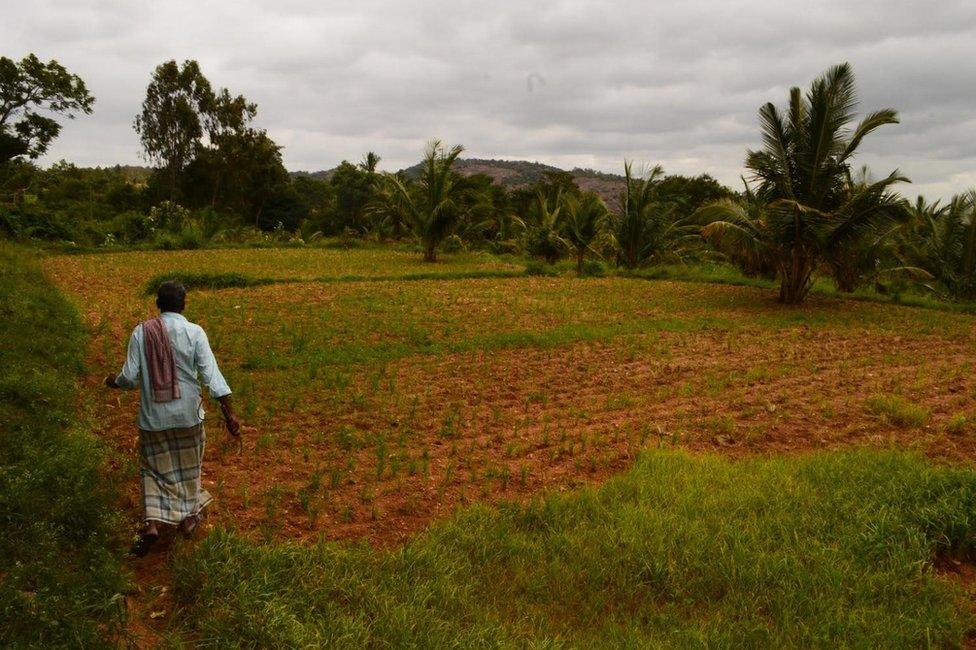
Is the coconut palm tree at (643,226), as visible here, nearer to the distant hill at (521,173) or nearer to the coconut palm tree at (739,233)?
the coconut palm tree at (739,233)

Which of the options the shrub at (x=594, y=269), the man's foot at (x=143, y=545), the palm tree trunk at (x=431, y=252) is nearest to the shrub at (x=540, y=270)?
the shrub at (x=594, y=269)

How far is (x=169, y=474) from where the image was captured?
3.55 metres

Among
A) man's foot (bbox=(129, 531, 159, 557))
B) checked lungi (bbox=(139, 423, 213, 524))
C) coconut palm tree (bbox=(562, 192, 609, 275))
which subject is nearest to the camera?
man's foot (bbox=(129, 531, 159, 557))

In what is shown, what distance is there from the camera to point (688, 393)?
6.54 metres

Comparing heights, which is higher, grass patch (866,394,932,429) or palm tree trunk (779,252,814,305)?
palm tree trunk (779,252,814,305)

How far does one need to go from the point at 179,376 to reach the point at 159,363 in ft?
0.45

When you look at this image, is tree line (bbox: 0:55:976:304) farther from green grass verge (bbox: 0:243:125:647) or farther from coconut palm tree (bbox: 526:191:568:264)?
green grass verge (bbox: 0:243:125:647)

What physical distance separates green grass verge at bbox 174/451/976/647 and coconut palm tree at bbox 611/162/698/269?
51.6 feet

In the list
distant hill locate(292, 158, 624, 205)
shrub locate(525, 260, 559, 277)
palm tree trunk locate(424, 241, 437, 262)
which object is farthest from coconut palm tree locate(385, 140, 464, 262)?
distant hill locate(292, 158, 624, 205)

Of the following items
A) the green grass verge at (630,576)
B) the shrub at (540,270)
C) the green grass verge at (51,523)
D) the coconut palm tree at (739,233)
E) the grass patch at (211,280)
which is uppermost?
the coconut palm tree at (739,233)

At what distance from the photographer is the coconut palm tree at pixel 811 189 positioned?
11680 mm

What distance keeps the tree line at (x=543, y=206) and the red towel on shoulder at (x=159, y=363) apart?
36.0ft

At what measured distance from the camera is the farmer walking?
11.4 ft

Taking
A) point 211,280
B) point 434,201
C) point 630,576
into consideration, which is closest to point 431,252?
point 434,201
